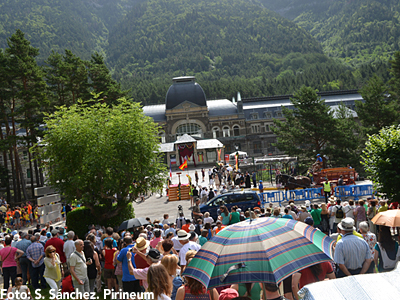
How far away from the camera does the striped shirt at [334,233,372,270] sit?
292 inches

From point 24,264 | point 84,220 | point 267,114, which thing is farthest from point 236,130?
point 24,264

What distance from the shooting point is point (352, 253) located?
7430mm

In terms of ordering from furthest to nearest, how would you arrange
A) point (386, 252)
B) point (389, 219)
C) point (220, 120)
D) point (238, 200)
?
point (220, 120) → point (238, 200) → point (389, 219) → point (386, 252)

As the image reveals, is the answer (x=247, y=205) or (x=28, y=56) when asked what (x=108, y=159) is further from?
(x=28, y=56)

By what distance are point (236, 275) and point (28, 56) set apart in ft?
126

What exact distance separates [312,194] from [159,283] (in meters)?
23.4

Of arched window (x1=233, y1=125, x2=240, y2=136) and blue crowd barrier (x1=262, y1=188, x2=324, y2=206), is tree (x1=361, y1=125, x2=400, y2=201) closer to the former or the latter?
blue crowd barrier (x1=262, y1=188, x2=324, y2=206)

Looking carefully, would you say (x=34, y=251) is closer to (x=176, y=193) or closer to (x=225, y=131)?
(x=176, y=193)

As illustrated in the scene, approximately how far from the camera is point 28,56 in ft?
125

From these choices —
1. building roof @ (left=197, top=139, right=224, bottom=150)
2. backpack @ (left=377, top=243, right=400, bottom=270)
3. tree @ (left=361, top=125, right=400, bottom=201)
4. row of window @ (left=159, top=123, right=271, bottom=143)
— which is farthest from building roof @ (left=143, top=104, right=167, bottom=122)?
backpack @ (left=377, top=243, right=400, bottom=270)

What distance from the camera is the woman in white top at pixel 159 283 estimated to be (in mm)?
5688

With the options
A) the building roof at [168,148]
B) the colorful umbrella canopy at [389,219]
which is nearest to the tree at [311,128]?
the building roof at [168,148]

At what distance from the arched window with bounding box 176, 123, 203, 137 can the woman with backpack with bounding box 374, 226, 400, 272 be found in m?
75.0

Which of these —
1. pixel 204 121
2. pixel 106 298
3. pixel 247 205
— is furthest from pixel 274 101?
pixel 106 298
